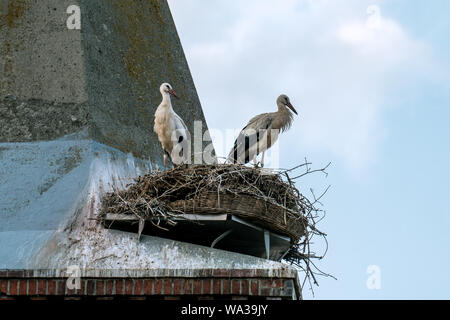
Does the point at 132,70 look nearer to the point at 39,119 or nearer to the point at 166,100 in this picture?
the point at 166,100

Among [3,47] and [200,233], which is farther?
[3,47]

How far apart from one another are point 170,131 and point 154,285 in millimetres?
2807

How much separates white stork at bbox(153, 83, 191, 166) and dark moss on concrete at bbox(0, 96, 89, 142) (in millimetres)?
1112

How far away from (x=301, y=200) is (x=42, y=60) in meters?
3.39

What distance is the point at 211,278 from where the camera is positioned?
398 inches

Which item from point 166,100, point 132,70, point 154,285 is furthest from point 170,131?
point 154,285

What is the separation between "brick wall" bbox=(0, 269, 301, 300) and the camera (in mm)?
10023

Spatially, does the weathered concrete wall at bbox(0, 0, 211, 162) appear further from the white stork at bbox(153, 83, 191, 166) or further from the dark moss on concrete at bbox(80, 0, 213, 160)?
the white stork at bbox(153, 83, 191, 166)

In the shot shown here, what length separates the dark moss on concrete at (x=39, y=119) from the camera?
11.7 metres

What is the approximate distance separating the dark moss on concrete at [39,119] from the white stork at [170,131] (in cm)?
111

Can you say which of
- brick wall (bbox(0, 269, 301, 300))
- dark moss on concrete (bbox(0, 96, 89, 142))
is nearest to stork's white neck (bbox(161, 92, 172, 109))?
dark moss on concrete (bbox(0, 96, 89, 142))
